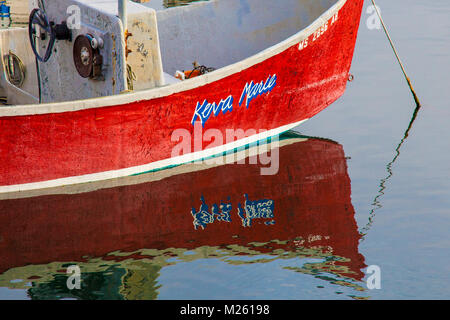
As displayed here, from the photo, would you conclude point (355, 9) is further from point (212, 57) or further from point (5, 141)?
point (5, 141)

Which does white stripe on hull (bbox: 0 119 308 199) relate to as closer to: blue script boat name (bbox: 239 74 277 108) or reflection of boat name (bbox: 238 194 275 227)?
blue script boat name (bbox: 239 74 277 108)

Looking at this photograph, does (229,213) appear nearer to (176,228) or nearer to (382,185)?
(176,228)

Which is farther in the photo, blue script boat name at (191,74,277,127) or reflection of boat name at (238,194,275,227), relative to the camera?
blue script boat name at (191,74,277,127)

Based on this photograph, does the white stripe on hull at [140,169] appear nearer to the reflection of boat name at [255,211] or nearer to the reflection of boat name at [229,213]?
the reflection of boat name at [229,213]

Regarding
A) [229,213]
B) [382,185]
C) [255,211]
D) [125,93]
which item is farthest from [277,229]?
[125,93]

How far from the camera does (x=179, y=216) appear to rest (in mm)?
8891

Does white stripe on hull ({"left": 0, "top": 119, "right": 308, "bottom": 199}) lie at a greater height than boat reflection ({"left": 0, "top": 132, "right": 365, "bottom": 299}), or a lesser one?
greater

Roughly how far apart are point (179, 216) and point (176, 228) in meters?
0.34

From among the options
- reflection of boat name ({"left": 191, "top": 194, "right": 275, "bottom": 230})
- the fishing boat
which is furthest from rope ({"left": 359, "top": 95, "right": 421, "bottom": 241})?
the fishing boat

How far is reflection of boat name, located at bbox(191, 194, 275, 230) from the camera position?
873cm

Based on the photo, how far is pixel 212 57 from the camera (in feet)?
44.6

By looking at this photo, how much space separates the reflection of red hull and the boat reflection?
0.04ft

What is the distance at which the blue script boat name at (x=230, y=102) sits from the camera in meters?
10.0
